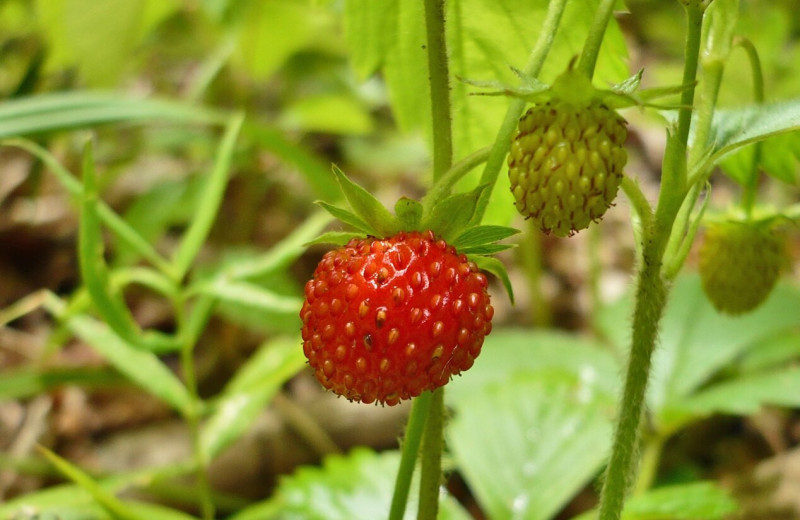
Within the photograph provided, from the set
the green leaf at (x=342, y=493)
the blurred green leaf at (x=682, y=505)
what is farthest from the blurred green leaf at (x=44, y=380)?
the blurred green leaf at (x=682, y=505)

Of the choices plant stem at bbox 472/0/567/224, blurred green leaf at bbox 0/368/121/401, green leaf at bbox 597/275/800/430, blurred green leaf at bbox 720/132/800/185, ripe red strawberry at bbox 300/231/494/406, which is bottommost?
ripe red strawberry at bbox 300/231/494/406

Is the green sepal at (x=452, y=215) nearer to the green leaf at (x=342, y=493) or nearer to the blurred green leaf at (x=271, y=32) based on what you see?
the green leaf at (x=342, y=493)

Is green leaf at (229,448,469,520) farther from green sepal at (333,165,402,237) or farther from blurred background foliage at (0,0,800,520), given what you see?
green sepal at (333,165,402,237)

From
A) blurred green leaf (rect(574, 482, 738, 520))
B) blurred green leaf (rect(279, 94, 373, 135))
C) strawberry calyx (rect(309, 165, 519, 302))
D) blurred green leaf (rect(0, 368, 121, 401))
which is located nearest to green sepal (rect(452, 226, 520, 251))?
strawberry calyx (rect(309, 165, 519, 302))

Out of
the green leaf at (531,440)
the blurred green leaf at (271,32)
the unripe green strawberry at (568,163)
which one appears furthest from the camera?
the blurred green leaf at (271,32)

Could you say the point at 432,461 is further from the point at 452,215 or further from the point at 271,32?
the point at 271,32
